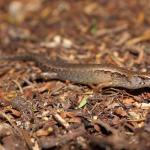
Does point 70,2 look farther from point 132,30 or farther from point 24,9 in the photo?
point 132,30

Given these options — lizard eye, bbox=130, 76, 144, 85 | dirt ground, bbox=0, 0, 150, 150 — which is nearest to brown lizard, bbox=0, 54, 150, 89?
lizard eye, bbox=130, 76, 144, 85

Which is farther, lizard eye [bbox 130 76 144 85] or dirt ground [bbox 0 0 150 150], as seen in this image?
lizard eye [bbox 130 76 144 85]

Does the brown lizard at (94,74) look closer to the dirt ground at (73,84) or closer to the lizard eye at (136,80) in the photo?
the lizard eye at (136,80)

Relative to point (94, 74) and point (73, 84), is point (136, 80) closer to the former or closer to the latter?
point (94, 74)

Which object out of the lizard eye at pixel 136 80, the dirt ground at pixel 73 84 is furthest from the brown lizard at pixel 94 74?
the dirt ground at pixel 73 84

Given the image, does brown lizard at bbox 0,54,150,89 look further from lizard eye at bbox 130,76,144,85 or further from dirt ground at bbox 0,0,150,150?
dirt ground at bbox 0,0,150,150

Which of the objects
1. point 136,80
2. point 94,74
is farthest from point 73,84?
point 136,80

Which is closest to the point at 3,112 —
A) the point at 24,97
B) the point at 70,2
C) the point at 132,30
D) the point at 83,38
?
the point at 24,97
